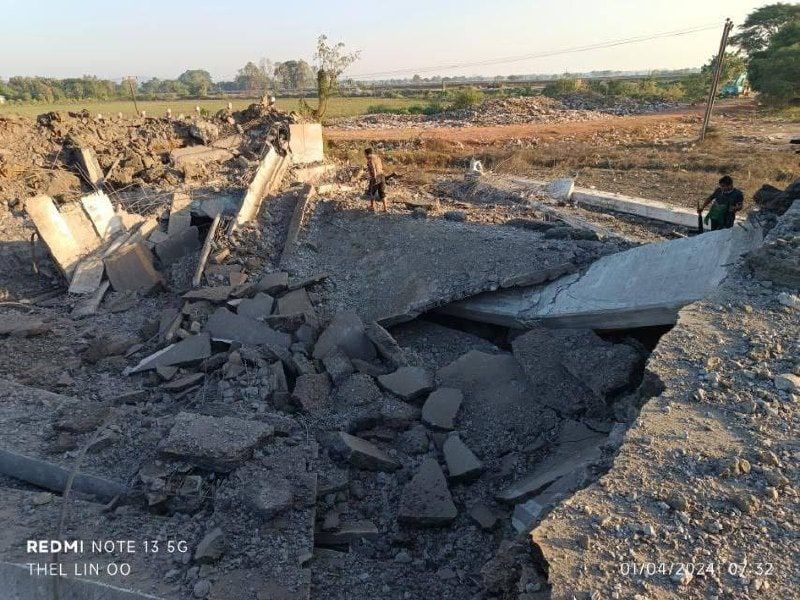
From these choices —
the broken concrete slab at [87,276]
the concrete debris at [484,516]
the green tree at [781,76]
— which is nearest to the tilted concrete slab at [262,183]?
the broken concrete slab at [87,276]

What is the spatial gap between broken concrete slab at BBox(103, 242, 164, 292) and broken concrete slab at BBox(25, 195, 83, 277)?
1.75 ft

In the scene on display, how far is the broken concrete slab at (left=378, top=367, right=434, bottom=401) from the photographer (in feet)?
16.7

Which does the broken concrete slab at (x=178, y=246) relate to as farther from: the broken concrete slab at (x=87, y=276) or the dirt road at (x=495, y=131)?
the dirt road at (x=495, y=131)

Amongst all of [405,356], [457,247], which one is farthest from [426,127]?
[405,356]

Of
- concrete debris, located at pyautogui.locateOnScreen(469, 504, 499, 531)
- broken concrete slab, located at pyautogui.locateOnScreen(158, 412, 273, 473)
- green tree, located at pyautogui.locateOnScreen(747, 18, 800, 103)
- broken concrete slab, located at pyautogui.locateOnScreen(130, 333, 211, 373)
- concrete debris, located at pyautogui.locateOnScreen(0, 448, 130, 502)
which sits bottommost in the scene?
concrete debris, located at pyautogui.locateOnScreen(469, 504, 499, 531)

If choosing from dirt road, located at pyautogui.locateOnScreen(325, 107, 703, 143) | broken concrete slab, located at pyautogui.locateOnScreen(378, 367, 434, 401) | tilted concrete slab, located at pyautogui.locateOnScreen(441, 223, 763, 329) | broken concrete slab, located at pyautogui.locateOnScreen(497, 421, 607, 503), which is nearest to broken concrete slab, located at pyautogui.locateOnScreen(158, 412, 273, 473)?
broken concrete slab, located at pyautogui.locateOnScreen(378, 367, 434, 401)

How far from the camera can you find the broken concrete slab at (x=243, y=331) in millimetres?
5961

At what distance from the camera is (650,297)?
16.3 feet

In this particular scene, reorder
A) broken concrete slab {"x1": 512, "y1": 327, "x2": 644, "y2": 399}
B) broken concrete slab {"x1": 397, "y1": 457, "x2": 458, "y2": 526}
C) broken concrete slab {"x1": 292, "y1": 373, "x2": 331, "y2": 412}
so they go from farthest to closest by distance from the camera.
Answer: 1. broken concrete slab {"x1": 292, "y1": 373, "x2": 331, "y2": 412}
2. broken concrete slab {"x1": 512, "y1": 327, "x2": 644, "y2": 399}
3. broken concrete slab {"x1": 397, "y1": 457, "x2": 458, "y2": 526}

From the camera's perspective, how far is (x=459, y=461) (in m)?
4.30

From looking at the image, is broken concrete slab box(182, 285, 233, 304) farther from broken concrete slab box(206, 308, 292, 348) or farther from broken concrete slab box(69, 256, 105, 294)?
broken concrete slab box(69, 256, 105, 294)

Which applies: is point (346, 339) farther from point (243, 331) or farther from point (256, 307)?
point (256, 307)

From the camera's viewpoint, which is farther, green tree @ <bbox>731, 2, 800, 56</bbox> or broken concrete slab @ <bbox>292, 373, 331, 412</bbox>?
green tree @ <bbox>731, 2, 800, 56</bbox>

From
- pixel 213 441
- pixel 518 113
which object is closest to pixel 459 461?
pixel 213 441
